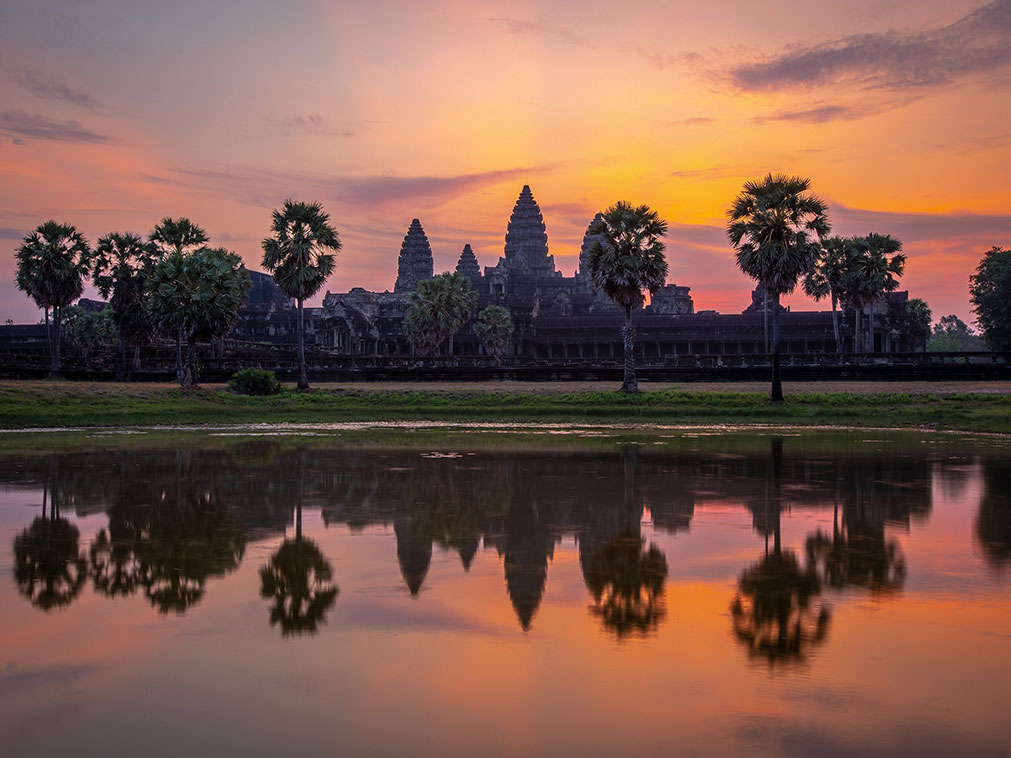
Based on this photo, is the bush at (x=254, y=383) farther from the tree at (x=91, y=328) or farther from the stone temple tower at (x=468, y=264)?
the stone temple tower at (x=468, y=264)

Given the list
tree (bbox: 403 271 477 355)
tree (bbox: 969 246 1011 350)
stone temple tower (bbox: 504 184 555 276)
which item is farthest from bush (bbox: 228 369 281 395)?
stone temple tower (bbox: 504 184 555 276)

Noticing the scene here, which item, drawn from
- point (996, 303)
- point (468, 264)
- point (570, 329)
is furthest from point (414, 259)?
point (996, 303)

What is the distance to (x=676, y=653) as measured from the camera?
25.9 ft

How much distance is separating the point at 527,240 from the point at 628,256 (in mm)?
109521

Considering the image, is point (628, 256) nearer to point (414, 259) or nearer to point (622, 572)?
point (622, 572)

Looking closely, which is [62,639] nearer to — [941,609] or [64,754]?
[64,754]

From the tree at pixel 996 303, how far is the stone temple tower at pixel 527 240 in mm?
72986

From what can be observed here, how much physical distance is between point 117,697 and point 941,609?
712 cm

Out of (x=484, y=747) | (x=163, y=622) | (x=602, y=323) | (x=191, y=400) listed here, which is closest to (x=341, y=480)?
(x=163, y=622)

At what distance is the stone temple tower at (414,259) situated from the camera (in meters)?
162

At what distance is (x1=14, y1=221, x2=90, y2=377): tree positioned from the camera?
202 feet

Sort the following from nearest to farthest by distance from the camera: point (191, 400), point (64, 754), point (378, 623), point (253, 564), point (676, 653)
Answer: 1. point (64, 754)
2. point (676, 653)
3. point (378, 623)
4. point (253, 564)
5. point (191, 400)

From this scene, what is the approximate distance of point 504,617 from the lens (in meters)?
9.01

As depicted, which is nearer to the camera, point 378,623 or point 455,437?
point 378,623
